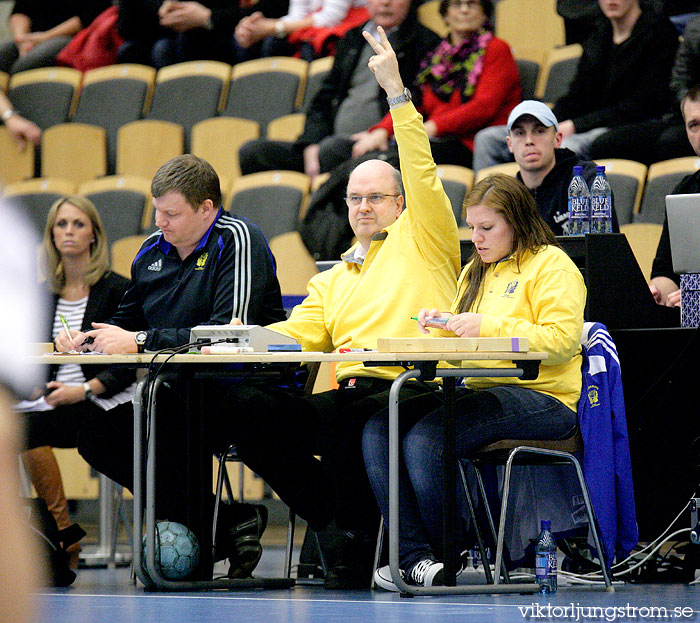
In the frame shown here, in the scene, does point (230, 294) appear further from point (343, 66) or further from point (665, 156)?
point (343, 66)

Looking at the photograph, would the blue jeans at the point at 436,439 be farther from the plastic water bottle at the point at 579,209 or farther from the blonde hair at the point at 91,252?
the blonde hair at the point at 91,252

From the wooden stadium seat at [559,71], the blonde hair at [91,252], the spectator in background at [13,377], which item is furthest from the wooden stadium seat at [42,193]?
the spectator in background at [13,377]

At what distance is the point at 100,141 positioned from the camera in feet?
22.2

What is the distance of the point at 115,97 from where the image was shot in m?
7.10

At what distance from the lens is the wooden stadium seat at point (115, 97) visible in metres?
7.05

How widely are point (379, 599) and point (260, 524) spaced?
65 cm

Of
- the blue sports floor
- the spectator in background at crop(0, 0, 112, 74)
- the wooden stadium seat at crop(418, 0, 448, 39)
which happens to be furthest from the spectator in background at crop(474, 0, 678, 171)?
the spectator in background at crop(0, 0, 112, 74)

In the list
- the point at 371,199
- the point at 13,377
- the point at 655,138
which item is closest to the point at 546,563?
the point at 371,199

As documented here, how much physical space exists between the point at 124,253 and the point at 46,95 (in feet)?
6.83

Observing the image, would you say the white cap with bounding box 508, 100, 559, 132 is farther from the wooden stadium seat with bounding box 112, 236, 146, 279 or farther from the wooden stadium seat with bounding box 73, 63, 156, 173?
the wooden stadium seat with bounding box 73, 63, 156, 173

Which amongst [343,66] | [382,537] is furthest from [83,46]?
[382,537]

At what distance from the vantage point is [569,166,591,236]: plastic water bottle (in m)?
3.68

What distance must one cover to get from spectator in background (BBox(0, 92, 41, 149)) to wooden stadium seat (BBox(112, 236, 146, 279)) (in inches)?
65.0

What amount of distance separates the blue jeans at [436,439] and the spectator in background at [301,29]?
13.8 ft
